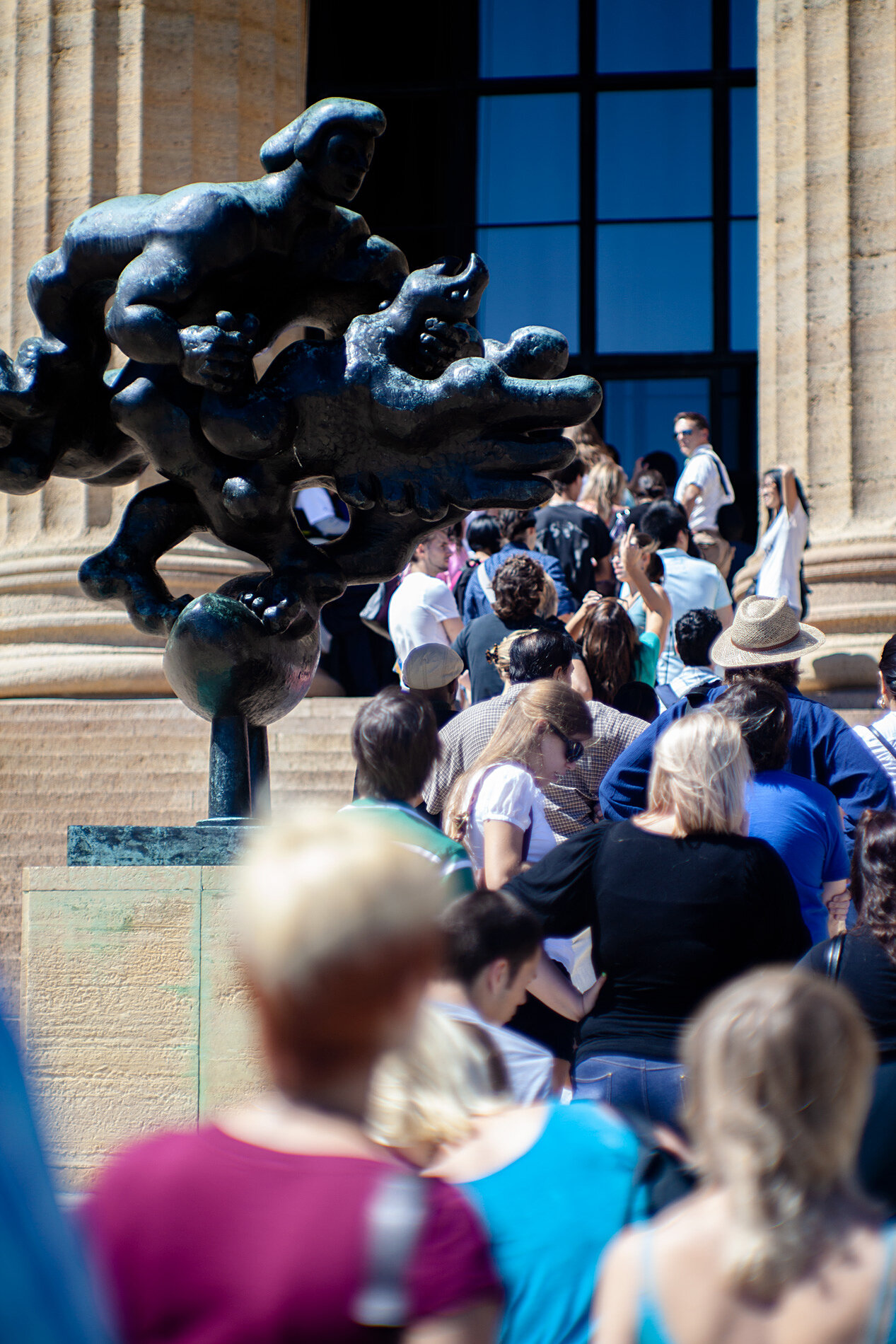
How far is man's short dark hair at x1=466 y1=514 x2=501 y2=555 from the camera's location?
296 inches

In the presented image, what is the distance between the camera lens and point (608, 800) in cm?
432

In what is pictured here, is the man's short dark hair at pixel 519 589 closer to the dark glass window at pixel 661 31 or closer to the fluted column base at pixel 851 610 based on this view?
the fluted column base at pixel 851 610

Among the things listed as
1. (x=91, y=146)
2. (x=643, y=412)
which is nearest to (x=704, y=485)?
(x=91, y=146)

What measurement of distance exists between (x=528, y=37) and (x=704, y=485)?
6.68 meters

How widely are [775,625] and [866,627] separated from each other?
13.0ft

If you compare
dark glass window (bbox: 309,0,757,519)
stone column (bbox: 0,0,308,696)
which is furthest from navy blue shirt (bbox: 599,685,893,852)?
dark glass window (bbox: 309,0,757,519)

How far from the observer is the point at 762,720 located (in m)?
4.07

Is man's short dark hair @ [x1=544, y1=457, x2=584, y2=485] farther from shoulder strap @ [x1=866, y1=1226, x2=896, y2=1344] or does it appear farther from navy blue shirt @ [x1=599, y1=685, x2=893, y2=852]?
shoulder strap @ [x1=866, y1=1226, x2=896, y2=1344]

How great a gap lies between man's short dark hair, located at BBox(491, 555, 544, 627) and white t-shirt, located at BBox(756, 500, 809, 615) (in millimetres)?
2567

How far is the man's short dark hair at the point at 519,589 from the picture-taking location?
592 cm

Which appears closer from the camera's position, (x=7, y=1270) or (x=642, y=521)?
(x=7, y=1270)

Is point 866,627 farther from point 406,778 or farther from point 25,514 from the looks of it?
point 406,778

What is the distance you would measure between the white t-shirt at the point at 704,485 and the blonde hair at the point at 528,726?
18.2 feet

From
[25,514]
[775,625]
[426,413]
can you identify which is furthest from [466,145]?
[426,413]
